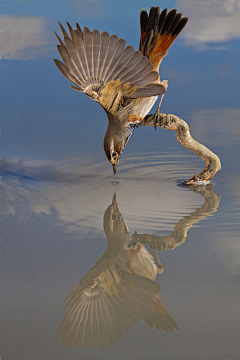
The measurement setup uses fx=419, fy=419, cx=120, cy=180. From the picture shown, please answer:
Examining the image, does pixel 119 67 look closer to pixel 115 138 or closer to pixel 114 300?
pixel 115 138

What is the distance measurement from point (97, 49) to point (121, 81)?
35 centimetres

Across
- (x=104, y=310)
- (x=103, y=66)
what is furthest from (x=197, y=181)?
(x=104, y=310)

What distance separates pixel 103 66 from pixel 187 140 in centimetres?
136

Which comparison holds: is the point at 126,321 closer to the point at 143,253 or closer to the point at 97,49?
the point at 143,253

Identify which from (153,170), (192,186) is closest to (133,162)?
(153,170)

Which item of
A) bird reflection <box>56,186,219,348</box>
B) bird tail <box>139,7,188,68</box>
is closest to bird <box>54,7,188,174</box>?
bird tail <box>139,7,188,68</box>

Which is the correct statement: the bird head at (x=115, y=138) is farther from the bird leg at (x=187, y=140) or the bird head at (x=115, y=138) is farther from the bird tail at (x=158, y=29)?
the bird tail at (x=158, y=29)

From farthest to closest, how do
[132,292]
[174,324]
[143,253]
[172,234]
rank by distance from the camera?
1. [172,234]
2. [143,253]
3. [132,292]
4. [174,324]

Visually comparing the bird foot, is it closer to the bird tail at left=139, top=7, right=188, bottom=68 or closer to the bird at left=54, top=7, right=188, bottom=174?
the bird at left=54, top=7, right=188, bottom=174

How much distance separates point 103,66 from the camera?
3.44 m

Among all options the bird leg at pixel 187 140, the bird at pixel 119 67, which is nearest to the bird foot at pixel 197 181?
the bird leg at pixel 187 140

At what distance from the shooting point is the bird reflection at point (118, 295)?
2271mm

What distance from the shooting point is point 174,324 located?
228 cm

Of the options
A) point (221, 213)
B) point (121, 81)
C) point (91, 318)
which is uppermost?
point (121, 81)
